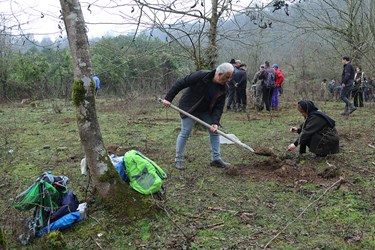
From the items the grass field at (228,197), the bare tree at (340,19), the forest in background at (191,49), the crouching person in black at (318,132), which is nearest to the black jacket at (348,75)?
the forest in background at (191,49)

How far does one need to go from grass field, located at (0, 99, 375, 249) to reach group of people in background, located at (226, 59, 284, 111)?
3854 millimetres

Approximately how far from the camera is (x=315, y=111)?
17.9ft

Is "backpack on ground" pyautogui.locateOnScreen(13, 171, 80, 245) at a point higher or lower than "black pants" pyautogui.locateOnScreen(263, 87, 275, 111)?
lower

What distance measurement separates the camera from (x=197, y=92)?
5145 millimetres

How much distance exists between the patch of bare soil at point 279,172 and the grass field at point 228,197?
0.01m

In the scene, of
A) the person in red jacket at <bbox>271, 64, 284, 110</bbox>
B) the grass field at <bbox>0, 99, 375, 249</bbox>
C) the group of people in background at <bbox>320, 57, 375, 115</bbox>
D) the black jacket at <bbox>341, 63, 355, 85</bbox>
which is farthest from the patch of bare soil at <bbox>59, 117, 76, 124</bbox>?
the black jacket at <bbox>341, 63, 355, 85</bbox>

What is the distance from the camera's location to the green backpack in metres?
3.62

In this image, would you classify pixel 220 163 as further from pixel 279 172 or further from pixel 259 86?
pixel 259 86

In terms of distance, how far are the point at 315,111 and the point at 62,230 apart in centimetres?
397

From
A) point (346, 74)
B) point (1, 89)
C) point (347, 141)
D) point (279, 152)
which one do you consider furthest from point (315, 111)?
point (1, 89)

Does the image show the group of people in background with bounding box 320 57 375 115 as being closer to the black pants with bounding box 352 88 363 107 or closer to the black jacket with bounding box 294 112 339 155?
the black pants with bounding box 352 88 363 107

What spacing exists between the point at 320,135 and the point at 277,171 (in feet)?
3.16

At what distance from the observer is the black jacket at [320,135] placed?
530 centimetres

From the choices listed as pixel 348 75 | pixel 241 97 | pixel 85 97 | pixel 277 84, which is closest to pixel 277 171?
pixel 85 97
